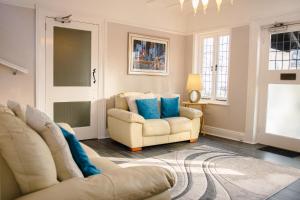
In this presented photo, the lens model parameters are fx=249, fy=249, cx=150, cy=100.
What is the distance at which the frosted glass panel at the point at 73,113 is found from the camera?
13.9 feet

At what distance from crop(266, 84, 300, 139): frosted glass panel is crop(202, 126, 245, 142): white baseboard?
0.54 m

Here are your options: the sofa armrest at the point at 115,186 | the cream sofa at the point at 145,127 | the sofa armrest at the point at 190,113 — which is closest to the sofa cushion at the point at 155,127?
the cream sofa at the point at 145,127

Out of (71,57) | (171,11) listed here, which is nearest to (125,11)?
(171,11)

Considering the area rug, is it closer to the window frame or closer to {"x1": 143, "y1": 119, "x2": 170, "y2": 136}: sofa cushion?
{"x1": 143, "y1": 119, "x2": 170, "y2": 136}: sofa cushion

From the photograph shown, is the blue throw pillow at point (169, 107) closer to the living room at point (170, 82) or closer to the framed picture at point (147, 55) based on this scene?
the living room at point (170, 82)

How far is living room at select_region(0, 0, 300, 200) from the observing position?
3.50m

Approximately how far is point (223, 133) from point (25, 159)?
4.50m

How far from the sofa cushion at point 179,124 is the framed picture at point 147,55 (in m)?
1.32

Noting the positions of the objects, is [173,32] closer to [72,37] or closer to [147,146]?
[72,37]

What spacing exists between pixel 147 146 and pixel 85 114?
4.19ft

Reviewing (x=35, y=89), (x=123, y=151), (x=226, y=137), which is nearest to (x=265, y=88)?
(x=226, y=137)

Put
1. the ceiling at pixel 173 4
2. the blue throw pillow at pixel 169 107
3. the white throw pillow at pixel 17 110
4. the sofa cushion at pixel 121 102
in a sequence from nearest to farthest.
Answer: the white throw pillow at pixel 17 110
the sofa cushion at pixel 121 102
the blue throw pillow at pixel 169 107
the ceiling at pixel 173 4

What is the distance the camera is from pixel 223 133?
508 cm

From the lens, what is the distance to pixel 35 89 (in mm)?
3961
